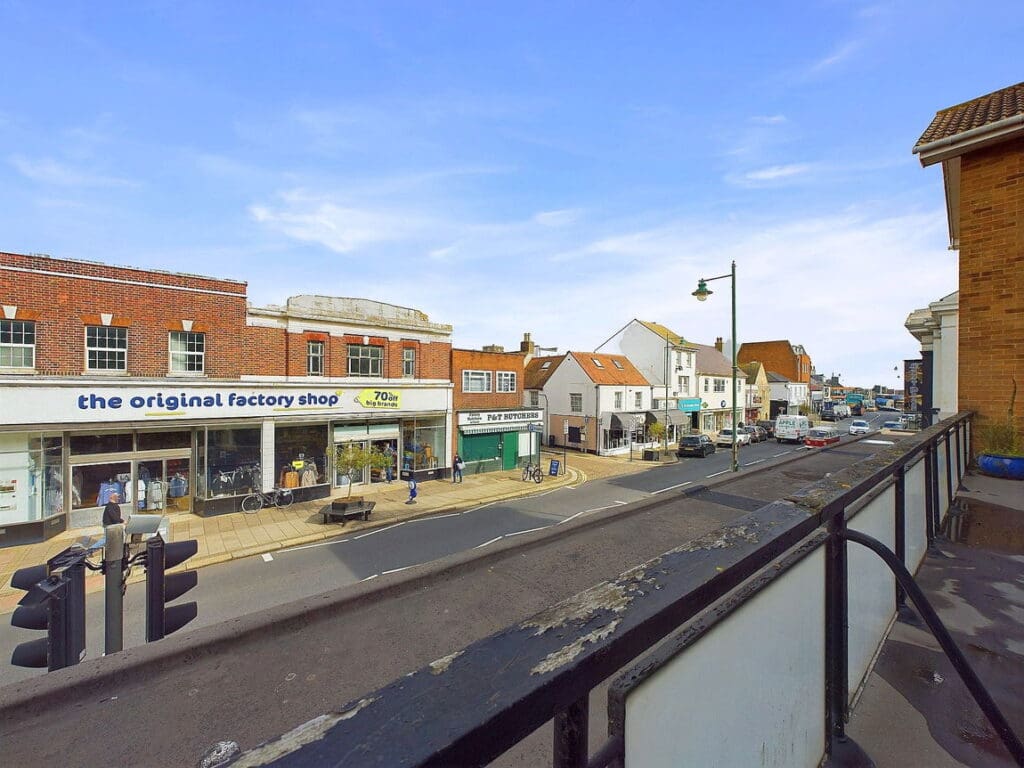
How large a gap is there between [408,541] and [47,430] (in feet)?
38.5

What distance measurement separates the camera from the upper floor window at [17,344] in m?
14.0

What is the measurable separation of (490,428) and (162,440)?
14554 mm

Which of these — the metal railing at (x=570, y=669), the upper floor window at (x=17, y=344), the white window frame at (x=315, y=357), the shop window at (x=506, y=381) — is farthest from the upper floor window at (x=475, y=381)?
the metal railing at (x=570, y=669)

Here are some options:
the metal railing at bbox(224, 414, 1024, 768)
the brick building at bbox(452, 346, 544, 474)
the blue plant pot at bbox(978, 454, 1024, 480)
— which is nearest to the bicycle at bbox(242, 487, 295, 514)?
the brick building at bbox(452, 346, 544, 474)

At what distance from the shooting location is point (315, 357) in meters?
19.9

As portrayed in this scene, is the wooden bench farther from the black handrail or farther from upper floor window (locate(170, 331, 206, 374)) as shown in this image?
the black handrail

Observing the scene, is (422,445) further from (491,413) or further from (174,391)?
(174,391)

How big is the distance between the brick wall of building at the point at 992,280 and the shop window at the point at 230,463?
20.7 meters

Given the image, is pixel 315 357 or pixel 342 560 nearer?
pixel 342 560

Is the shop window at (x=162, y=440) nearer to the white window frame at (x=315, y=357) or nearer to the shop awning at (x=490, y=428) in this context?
the white window frame at (x=315, y=357)

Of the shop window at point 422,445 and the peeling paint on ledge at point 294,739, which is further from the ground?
the peeling paint on ledge at point 294,739

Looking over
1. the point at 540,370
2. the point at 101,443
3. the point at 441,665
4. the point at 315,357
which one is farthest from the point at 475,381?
the point at 441,665

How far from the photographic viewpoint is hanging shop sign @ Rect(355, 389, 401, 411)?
20844 mm

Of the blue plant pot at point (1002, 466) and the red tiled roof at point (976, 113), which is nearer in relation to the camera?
the blue plant pot at point (1002, 466)
